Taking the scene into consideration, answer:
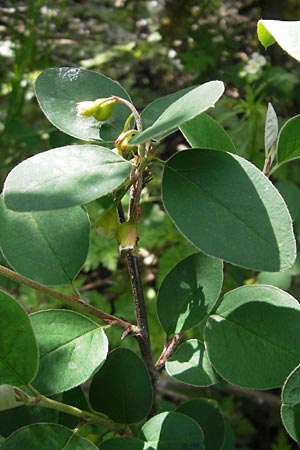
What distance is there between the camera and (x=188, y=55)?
239 cm

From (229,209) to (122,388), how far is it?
27 cm

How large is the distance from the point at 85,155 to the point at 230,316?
235 millimetres

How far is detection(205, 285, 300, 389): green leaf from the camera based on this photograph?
612 millimetres

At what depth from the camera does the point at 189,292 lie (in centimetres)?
69

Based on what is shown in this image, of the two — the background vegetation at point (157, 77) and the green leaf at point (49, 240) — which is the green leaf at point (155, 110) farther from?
the background vegetation at point (157, 77)

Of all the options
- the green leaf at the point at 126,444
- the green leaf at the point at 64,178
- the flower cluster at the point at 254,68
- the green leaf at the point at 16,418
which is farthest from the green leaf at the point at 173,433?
the flower cluster at the point at 254,68

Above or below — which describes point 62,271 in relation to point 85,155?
below

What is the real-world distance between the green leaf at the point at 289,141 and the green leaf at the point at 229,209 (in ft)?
0.45

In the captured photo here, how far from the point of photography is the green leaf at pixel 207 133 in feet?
2.19

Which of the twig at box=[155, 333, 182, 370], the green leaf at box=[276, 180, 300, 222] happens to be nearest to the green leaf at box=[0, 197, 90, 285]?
the twig at box=[155, 333, 182, 370]

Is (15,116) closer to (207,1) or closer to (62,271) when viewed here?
(207,1)

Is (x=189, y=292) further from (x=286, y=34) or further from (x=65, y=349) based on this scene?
(x=286, y=34)

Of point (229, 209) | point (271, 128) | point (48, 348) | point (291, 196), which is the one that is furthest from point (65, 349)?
point (291, 196)

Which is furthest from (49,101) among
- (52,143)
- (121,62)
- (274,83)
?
(121,62)
